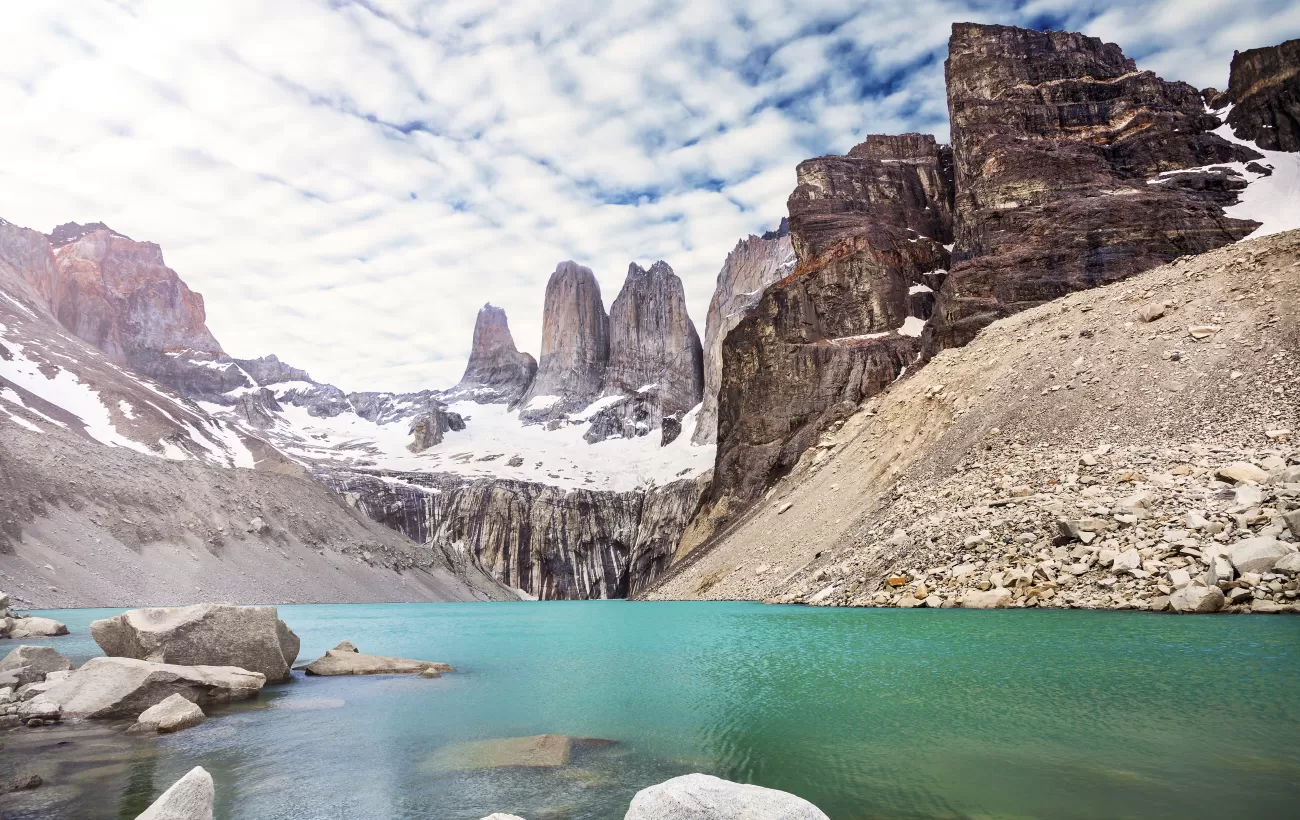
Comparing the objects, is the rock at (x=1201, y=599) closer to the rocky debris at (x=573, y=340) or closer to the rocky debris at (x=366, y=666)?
the rocky debris at (x=366, y=666)

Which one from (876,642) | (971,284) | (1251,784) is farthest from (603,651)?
(971,284)

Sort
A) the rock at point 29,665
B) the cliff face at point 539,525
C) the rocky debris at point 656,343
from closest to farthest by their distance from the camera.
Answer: the rock at point 29,665
the cliff face at point 539,525
the rocky debris at point 656,343

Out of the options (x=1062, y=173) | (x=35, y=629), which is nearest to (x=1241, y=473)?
(x=35, y=629)

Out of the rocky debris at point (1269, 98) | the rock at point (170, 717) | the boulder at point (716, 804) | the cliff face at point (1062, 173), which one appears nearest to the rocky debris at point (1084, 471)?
the cliff face at point (1062, 173)

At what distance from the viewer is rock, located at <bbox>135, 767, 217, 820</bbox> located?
597 cm

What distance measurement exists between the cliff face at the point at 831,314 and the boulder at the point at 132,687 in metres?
49.9

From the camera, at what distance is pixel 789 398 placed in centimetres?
6788

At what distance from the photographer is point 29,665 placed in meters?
14.7

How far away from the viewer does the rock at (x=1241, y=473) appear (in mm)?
19891

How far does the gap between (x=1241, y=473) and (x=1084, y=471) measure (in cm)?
592

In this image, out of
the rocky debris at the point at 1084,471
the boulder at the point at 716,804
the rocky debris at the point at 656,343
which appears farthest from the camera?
the rocky debris at the point at 656,343

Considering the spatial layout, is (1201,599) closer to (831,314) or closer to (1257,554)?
(1257,554)

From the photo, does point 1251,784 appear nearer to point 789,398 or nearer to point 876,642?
point 876,642

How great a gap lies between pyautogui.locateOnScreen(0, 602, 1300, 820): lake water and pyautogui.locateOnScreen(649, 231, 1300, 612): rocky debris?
2889 millimetres
